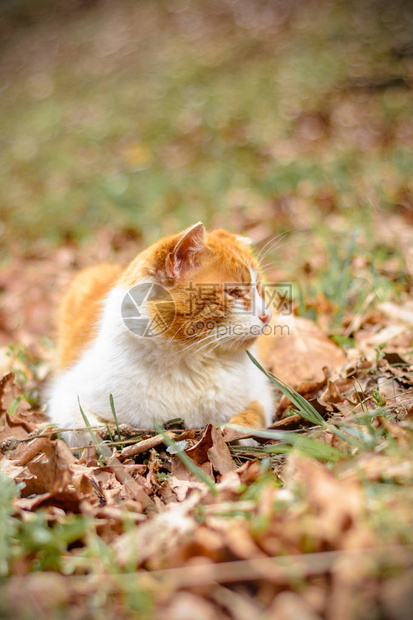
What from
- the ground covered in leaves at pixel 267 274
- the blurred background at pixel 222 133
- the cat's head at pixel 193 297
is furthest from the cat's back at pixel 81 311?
the blurred background at pixel 222 133

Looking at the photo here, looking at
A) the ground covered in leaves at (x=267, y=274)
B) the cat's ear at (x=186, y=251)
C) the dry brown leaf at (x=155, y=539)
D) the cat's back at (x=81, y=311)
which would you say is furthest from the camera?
the cat's back at (x=81, y=311)

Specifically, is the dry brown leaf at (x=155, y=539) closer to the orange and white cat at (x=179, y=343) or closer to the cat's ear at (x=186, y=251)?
the orange and white cat at (x=179, y=343)

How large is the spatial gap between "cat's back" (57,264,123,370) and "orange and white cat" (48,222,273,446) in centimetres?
31

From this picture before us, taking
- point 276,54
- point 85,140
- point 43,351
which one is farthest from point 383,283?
point 276,54

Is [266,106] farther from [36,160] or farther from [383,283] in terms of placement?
[383,283]

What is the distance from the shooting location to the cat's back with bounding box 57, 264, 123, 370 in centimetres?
266

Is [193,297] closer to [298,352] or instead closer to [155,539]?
[298,352]

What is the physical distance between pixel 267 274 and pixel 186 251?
171 cm

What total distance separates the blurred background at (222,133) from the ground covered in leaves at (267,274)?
0.10 feet

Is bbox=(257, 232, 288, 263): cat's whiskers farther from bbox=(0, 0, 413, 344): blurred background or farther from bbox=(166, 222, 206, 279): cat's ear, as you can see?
bbox=(166, 222, 206, 279): cat's ear

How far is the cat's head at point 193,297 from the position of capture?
82.9 inches

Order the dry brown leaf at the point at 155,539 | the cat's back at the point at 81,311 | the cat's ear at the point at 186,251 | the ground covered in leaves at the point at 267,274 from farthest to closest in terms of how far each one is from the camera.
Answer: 1. the cat's back at the point at 81,311
2. the cat's ear at the point at 186,251
3. the dry brown leaf at the point at 155,539
4. the ground covered in leaves at the point at 267,274

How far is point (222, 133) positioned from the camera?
20.9 feet

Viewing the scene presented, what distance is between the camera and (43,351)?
3.47 meters
